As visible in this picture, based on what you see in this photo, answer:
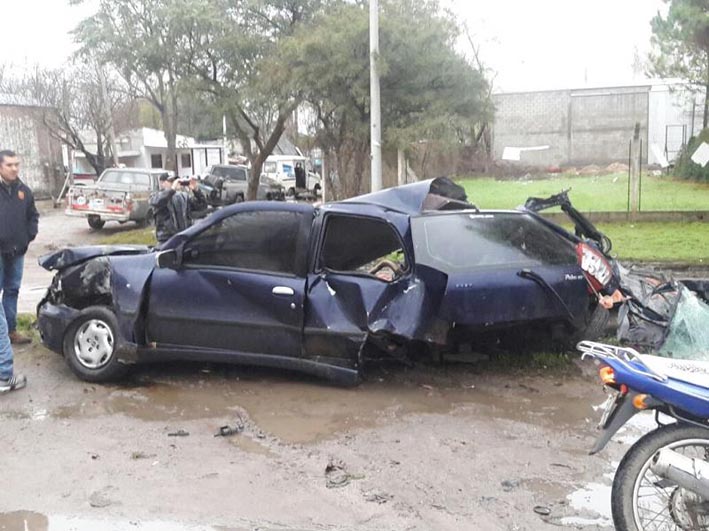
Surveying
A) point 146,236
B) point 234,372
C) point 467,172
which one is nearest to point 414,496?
point 234,372

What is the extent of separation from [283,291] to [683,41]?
14398mm

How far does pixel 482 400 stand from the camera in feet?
19.0

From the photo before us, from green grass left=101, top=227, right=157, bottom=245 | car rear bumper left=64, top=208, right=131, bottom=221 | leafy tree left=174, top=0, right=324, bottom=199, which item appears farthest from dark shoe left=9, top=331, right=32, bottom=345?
car rear bumper left=64, top=208, right=131, bottom=221

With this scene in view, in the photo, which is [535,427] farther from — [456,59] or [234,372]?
[456,59]

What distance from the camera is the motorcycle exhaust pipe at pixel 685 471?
3.19 metres

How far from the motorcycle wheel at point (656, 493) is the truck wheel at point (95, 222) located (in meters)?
18.6

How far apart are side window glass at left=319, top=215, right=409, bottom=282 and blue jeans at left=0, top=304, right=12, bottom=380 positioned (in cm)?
252

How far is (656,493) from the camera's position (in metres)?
3.34

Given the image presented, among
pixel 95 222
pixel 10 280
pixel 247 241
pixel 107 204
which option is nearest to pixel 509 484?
pixel 247 241

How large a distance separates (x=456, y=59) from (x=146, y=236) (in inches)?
317

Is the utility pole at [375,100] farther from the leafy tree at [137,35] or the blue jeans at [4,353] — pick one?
the blue jeans at [4,353]

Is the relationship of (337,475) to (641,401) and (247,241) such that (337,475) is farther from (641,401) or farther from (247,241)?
(247,241)

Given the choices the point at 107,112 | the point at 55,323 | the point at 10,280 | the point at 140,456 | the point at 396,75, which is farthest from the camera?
the point at 107,112

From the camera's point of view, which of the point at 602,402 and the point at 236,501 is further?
the point at 602,402
